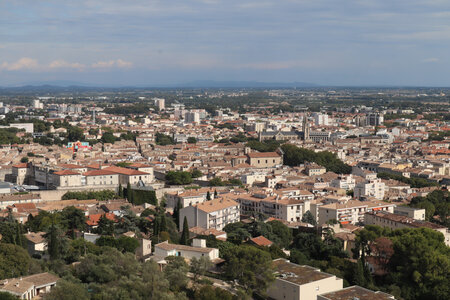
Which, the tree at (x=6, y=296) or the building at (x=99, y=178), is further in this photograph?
the building at (x=99, y=178)

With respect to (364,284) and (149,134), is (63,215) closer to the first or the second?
(364,284)

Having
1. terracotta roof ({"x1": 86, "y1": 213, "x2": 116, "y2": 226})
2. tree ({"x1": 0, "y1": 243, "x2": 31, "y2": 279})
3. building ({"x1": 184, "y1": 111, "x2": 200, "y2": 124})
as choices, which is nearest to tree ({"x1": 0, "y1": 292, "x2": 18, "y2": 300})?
tree ({"x1": 0, "y1": 243, "x2": 31, "y2": 279})

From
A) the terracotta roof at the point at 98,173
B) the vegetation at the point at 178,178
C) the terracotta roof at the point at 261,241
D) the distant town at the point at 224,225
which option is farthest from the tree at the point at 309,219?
the terracotta roof at the point at 98,173

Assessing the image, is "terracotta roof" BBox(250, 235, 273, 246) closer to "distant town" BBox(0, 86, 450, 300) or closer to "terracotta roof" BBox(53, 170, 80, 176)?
"distant town" BBox(0, 86, 450, 300)

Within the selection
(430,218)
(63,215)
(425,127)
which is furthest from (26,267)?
(425,127)

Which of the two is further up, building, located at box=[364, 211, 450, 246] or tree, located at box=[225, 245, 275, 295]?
tree, located at box=[225, 245, 275, 295]

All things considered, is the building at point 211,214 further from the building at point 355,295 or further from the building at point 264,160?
the building at point 264,160

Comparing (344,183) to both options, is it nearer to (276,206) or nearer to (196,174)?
(276,206)
